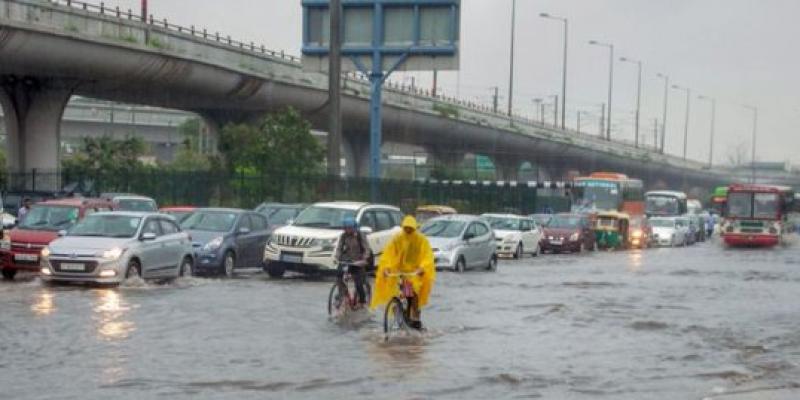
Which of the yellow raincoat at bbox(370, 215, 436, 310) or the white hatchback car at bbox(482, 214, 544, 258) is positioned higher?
the yellow raincoat at bbox(370, 215, 436, 310)

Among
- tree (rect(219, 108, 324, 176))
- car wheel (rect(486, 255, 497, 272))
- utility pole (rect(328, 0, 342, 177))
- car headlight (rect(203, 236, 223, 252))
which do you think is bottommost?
car wheel (rect(486, 255, 497, 272))

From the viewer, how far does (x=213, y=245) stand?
3009 centimetres

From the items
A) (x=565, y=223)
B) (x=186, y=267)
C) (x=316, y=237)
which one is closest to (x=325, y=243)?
(x=316, y=237)

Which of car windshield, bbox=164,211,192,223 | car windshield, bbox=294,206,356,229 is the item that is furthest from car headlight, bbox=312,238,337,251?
car windshield, bbox=164,211,192,223

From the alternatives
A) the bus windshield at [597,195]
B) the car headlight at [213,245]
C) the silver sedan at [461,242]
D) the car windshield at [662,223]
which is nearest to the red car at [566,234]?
the car windshield at [662,223]

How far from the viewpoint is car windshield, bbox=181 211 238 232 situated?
31.1 metres

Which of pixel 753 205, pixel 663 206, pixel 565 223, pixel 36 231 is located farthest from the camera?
pixel 663 206

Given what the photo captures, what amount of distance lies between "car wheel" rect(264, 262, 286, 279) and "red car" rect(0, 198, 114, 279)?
380 cm

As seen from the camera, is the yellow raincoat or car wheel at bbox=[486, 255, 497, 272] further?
car wheel at bbox=[486, 255, 497, 272]

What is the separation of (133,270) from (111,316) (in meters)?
5.45

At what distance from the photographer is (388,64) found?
48.6 m

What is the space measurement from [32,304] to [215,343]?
5734 mm

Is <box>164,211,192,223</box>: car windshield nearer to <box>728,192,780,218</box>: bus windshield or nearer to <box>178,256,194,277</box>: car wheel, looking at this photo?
<box>178,256,194,277</box>: car wheel

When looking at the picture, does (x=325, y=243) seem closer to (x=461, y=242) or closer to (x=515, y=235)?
(x=461, y=242)
